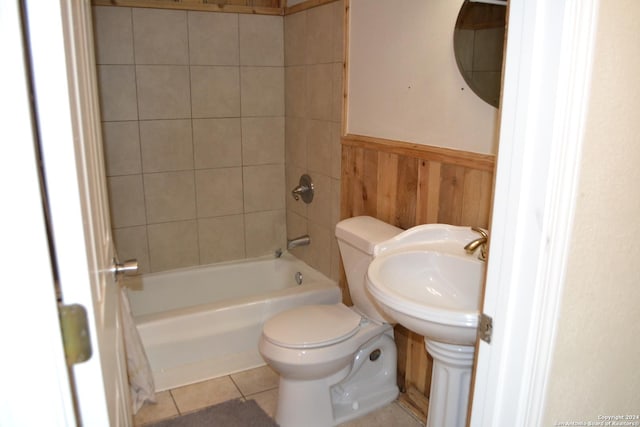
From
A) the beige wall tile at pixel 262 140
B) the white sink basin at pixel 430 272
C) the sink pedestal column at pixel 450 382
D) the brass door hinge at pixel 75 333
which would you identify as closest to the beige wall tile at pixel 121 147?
the beige wall tile at pixel 262 140

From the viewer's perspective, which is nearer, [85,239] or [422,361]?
[85,239]

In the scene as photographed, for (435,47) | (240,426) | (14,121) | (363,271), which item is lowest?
(240,426)

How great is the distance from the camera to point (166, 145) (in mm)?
3010

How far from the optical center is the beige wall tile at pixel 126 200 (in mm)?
2939

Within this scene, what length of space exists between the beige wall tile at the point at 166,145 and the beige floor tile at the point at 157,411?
1305 millimetres

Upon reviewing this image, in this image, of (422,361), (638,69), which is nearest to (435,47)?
(638,69)

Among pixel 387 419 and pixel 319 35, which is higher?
pixel 319 35

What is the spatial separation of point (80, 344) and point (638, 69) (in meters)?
0.99

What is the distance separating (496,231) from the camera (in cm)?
91

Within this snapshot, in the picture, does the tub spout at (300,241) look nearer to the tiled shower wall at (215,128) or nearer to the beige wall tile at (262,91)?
the tiled shower wall at (215,128)

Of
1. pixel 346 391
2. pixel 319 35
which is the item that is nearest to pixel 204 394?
pixel 346 391

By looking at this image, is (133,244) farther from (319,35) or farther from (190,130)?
(319,35)

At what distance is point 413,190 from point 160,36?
172cm

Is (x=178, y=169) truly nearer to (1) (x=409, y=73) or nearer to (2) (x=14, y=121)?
(1) (x=409, y=73)
